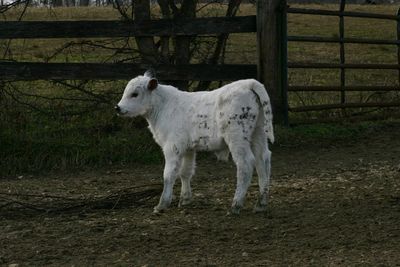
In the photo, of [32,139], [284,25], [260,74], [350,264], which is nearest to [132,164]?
[32,139]

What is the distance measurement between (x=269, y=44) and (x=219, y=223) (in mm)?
4492

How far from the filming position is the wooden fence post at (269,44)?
10.3m

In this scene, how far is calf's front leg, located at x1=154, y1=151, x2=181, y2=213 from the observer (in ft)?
23.2

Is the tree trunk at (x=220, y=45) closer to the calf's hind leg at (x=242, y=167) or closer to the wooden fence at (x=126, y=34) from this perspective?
the wooden fence at (x=126, y=34)

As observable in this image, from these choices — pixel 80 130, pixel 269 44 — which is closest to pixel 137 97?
pixel 80 130

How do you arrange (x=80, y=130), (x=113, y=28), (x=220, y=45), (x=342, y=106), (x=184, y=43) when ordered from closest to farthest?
1. (x=113, y=28)
2. (x=80, y=130)
3. (x=184, y=43)
4. (x=220, y=45)
5. (x=342, y=106)

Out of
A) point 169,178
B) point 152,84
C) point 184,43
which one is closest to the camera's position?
point 169,178

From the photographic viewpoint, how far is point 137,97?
24.9ft

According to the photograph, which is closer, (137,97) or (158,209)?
(158,209)

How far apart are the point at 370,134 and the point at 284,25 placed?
2.31 metres

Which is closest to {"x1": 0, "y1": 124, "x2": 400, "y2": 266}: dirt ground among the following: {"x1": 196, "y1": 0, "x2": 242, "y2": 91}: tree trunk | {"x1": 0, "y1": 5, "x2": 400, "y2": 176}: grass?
{"x1": 0, "y1": 5, "x2": 400, "y2": 176}: grass

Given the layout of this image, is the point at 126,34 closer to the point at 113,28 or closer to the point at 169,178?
the point at 113,28

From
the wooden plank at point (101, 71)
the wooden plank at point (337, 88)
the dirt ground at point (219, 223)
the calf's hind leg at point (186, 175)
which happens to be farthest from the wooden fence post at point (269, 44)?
the calf's hind leg at point (186, 175)

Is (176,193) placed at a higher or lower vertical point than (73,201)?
lower
